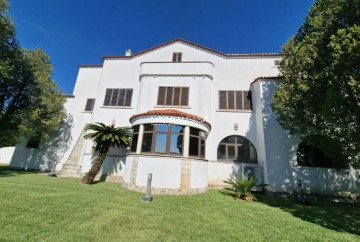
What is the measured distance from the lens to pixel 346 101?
793 centimetres

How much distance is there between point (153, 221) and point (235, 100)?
41.0ft

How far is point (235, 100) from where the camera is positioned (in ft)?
51.5

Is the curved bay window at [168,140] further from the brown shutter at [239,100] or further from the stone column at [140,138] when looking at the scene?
the brown shutter at [239,100]

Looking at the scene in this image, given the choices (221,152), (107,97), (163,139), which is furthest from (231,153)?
(107,97)

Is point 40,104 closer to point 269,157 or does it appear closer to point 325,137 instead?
point 269,157

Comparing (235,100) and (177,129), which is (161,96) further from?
(235,100)

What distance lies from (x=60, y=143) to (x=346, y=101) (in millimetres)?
21120

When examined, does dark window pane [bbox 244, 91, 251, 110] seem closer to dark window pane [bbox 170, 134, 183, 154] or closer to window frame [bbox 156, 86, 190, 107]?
window frame [bbox 156, 86, 190, 107]

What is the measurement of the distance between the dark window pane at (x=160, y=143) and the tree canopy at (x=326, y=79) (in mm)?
7123

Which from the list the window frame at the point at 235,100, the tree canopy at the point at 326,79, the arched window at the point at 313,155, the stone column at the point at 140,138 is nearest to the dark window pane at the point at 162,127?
the stone column at the point at 140,138

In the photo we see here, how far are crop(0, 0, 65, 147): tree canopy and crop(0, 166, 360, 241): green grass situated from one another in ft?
32.4

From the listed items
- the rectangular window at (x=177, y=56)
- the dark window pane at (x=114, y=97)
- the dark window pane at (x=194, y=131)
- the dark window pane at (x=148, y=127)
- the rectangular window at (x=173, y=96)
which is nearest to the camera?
the dark window pane at (x=148, y=127)

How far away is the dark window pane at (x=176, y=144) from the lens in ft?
34.6

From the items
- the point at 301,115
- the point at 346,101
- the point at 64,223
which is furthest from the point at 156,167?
the point at 346,101
